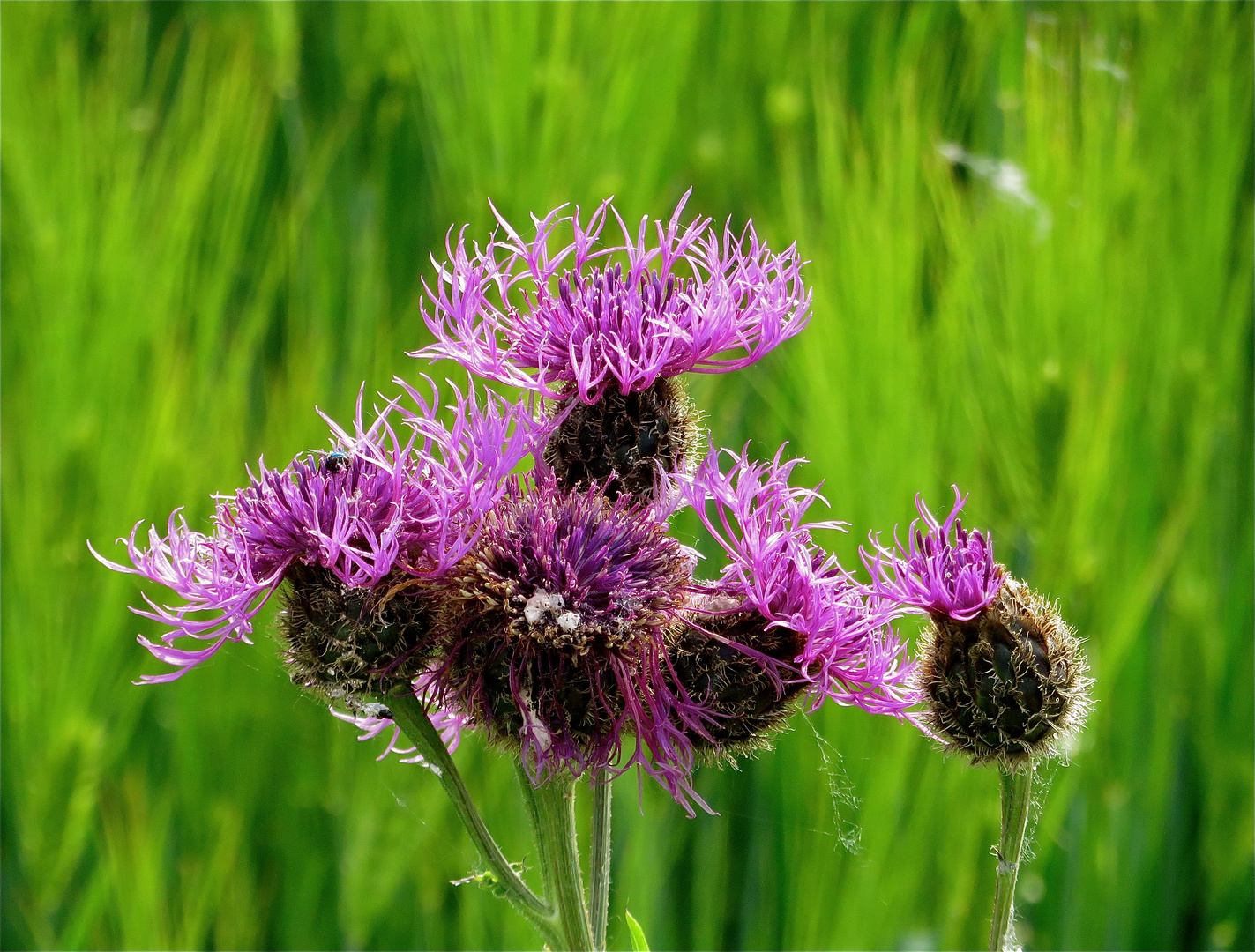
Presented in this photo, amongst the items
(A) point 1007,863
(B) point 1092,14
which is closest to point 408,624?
(A) point 1007,863

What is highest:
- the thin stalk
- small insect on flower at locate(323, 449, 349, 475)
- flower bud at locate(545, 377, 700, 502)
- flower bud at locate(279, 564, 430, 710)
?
flower bud at locate(545, 377, 700, 502)

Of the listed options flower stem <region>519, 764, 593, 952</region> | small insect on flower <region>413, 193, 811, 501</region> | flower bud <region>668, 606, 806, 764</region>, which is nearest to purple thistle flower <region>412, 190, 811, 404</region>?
small insect on flower <region>413, 193, 811, 501</region>

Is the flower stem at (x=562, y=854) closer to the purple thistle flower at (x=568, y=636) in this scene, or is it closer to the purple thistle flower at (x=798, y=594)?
the purple thistle flower at (x=568, y=636)

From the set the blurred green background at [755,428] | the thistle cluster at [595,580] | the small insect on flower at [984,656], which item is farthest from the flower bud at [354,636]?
the blurred green background at [755,428]

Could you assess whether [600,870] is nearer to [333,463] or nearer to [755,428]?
[333,463]

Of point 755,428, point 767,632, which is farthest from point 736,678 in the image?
point 755,428

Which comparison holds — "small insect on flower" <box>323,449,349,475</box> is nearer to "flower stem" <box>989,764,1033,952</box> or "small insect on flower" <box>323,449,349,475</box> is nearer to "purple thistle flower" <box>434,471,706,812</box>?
"purple thistle flower" <box>434,471,706,812</box>
